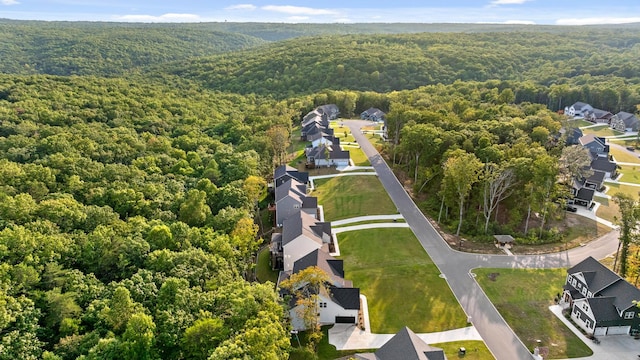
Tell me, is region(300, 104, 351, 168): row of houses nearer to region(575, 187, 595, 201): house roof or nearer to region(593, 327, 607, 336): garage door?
region(575, 187, 595, 201): house roof

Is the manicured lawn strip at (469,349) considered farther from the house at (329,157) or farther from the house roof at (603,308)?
the house at (329,157)

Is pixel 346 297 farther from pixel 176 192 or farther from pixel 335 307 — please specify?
pixel 176 192

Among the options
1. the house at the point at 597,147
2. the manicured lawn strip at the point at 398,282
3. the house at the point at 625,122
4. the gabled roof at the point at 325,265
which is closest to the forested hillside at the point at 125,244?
the gabled roof at the point at 325,265

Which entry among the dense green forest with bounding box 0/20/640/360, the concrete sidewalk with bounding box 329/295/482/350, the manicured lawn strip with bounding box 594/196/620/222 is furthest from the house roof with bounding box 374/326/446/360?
the manicured lawn strip with bounding box 594/196/620/222

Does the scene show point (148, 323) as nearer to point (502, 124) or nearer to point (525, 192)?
point (525, 192)

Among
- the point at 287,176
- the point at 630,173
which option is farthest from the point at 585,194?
the point at 287,176

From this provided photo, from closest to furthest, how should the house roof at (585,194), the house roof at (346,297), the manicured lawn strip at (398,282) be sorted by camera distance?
the house roof at (346,297), the manicured lawn strip at (398,282), the house roof at (585,194)

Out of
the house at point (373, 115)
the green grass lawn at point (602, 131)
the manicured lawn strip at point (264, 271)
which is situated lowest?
the manicured lawn strip at point (264, 271)
